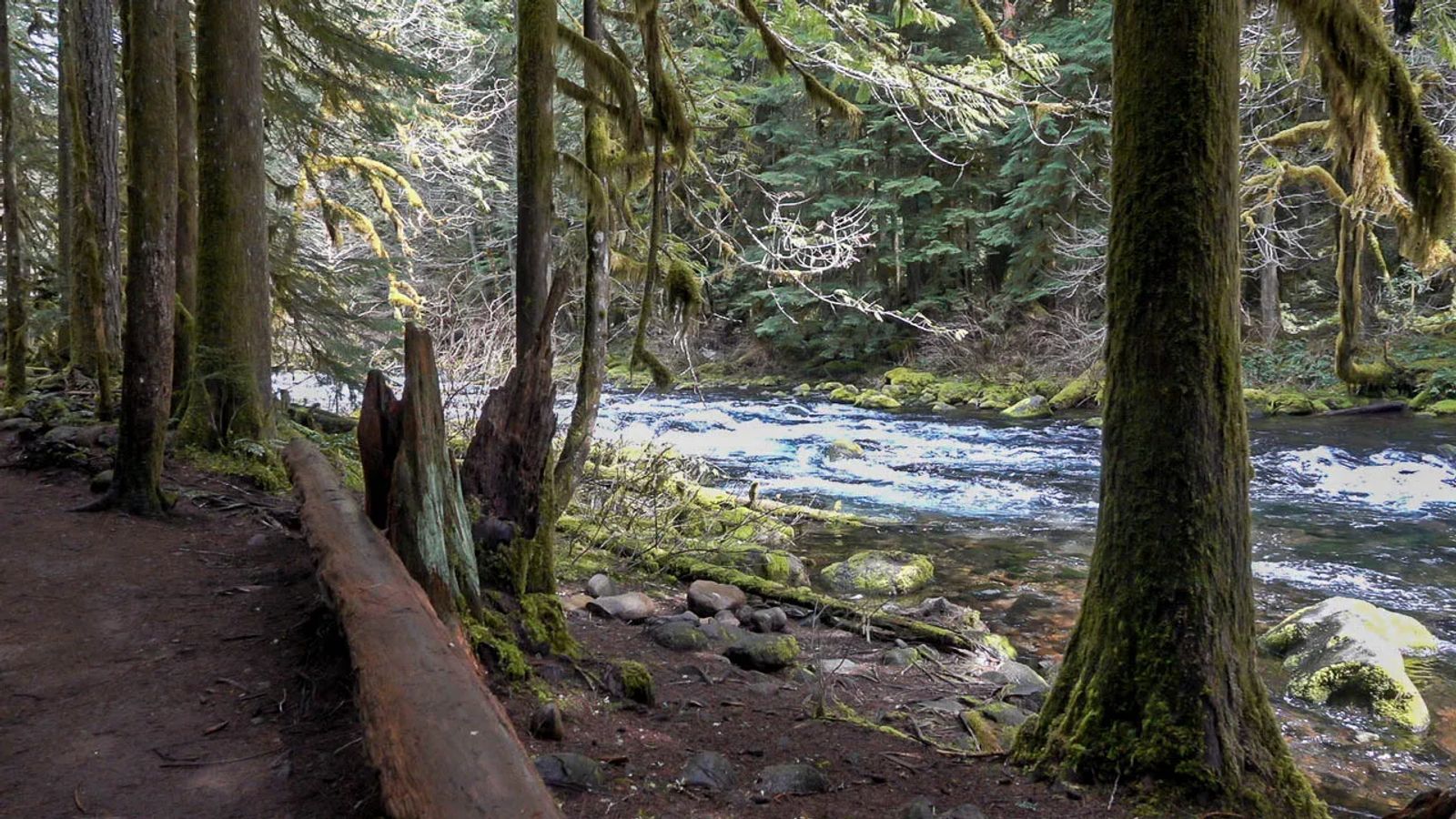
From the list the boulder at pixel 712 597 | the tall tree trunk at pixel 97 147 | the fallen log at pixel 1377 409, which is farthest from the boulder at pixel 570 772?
the fallen log at pixel 1377 409

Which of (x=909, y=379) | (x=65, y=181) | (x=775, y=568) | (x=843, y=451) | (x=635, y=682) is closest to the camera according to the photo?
(x=635, y=682)

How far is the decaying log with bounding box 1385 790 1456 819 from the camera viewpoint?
97.7 inches

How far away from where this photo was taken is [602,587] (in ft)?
21.5

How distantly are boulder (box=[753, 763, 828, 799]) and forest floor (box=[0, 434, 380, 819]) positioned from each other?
1.43 metres

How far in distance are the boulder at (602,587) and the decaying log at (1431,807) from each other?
477 cm

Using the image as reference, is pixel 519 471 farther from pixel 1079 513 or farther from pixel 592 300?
pixel 1079 513

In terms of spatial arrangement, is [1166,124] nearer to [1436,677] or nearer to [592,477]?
[1436,677]

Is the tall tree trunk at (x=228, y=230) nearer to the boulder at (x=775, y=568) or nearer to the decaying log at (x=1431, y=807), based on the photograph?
the boulder at (x=775, y=568)

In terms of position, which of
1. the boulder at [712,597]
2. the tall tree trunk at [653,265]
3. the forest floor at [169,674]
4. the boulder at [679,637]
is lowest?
the boulder at [712,597]

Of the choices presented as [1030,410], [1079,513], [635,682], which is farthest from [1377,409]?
[635,682]

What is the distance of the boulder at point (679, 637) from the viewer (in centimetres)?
542

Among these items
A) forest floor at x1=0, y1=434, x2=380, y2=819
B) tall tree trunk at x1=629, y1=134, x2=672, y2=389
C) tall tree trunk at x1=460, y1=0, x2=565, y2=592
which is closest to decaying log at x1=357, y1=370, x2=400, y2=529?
tall tree trunk at x1=460, y1=0, x2=565, y2=592

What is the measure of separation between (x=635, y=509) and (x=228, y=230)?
454 cm

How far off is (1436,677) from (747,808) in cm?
583
